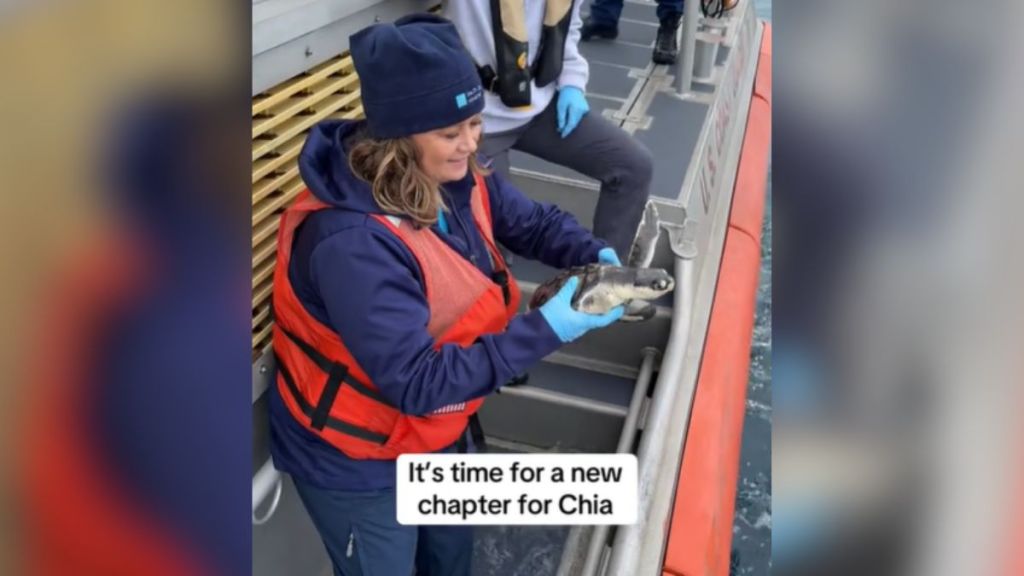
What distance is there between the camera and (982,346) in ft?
1.69

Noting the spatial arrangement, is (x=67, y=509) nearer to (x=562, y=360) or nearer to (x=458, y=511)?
(x=458, y=511)

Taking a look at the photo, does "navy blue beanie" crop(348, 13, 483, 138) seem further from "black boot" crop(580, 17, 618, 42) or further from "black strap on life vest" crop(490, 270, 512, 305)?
"black boot" crop(580, 17, 618, 42)

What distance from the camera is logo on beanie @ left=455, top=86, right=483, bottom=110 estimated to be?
1.70 m

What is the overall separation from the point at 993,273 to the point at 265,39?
184cm

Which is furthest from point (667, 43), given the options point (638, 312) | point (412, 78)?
point (412, 78)

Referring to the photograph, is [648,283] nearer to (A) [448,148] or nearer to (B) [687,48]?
(A) [448,148]

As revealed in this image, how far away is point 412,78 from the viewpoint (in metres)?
1.64

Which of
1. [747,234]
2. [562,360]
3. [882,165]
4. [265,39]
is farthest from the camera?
[747,234]

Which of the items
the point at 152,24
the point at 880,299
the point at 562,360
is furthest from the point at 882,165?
the point at 562,360

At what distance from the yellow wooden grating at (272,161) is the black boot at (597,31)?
3.73 meters
